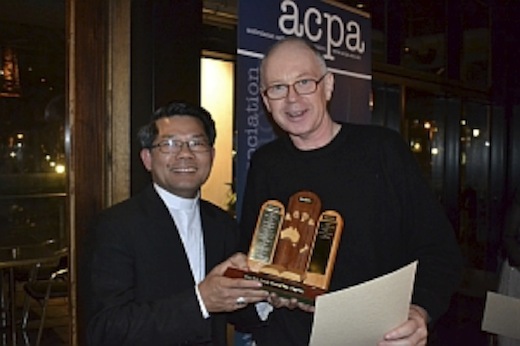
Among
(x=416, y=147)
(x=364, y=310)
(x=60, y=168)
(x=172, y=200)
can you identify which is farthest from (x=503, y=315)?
(x=416, y=147)

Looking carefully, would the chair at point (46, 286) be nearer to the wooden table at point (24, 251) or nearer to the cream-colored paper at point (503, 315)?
the wooden table at point (24, 251)

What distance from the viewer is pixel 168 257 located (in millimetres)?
1649

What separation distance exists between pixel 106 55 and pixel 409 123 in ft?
13.1

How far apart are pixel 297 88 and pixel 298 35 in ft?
4.73

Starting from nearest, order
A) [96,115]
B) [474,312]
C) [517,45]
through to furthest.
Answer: [96,115]
[474,312]
[517,45]

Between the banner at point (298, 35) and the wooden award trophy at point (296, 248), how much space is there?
1225 mm

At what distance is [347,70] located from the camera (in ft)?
10.8

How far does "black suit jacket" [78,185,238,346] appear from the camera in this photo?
1471mm

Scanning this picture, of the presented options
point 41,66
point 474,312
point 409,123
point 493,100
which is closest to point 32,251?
point 41,66

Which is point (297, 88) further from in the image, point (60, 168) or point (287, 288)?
point (60, 168)

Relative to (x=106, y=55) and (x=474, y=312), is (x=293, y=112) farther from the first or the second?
(x=474, y=312)

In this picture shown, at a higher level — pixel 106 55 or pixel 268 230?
pixel 106 55

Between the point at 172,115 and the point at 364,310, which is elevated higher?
the point at 172,115

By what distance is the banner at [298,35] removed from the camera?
8.47 ft
